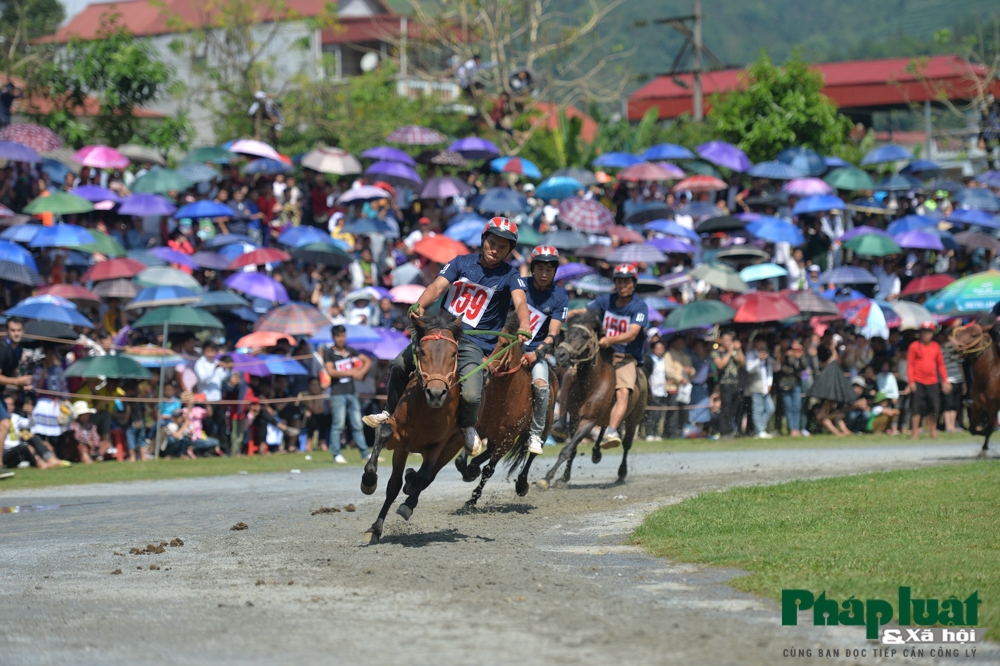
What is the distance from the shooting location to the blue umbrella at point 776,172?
99.2ft

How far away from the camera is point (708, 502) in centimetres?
1294

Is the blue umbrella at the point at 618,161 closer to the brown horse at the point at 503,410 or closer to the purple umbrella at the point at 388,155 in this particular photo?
the purple umbrella at the point at 388,155

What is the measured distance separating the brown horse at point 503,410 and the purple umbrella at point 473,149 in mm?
17525

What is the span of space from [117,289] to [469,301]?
40.1 ft

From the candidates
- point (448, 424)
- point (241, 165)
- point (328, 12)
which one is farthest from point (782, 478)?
point (328, 12)

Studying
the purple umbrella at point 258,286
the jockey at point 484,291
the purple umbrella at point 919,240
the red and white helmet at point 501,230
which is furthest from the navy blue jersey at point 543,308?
the purple umbrella at point 919,240

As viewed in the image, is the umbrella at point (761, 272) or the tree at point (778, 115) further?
the tree at point (778, 115)

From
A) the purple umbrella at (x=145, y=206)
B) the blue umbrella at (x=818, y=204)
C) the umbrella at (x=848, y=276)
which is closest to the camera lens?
the purple umbrella at (x=145, y=206)

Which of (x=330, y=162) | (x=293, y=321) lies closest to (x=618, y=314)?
(x=293, y=321)

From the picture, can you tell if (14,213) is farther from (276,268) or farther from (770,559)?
(770,559)

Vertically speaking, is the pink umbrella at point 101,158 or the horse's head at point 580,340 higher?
the pink umbrella at point 101,158

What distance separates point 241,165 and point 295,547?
74.7ft

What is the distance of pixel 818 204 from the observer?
28828 millimetres

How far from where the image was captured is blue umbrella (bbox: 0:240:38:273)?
68.6 feet
